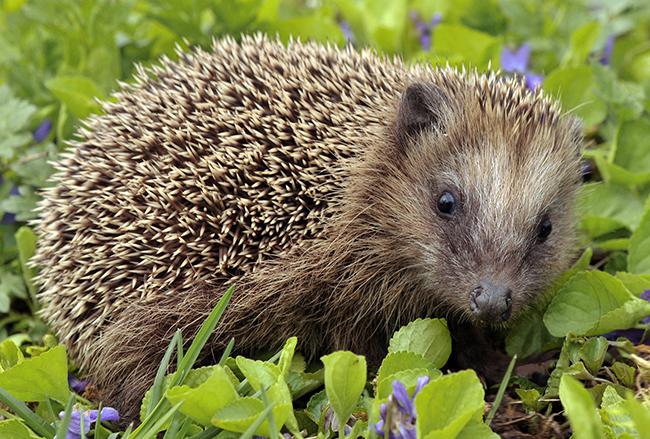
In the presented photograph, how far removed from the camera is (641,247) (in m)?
4.31

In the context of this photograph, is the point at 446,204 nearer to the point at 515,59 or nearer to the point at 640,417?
the point at 640,417

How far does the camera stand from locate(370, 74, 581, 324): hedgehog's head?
3629 mm

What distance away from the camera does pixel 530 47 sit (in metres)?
6.32

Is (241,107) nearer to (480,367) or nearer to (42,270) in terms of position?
(42,270)

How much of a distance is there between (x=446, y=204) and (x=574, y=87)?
6.57ft

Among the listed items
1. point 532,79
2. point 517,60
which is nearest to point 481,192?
point 532,79

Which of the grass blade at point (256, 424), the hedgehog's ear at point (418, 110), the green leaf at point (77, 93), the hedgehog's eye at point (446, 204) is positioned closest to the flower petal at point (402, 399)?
the grass blade at point (256, 424)

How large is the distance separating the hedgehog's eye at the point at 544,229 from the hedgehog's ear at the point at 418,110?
63cm

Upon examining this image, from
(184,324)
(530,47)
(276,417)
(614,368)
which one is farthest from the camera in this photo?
(530,47)

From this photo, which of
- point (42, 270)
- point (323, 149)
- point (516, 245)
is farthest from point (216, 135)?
point (516, 245)

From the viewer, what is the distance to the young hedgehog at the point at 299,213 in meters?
3.84

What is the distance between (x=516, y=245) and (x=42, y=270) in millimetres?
2294

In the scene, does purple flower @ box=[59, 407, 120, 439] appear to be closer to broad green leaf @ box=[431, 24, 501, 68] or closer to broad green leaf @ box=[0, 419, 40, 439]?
broad green leaf @ box=[0, 419, 40, 439]

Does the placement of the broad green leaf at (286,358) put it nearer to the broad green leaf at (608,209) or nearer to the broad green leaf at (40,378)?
the broad green leaf at (40,378)
